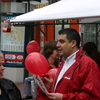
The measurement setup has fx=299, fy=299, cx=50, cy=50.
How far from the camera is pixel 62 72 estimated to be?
122 inches

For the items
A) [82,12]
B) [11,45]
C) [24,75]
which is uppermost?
[82,12]

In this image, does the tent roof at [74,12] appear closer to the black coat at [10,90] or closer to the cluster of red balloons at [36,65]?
the cluster of red balloons at [36,65]

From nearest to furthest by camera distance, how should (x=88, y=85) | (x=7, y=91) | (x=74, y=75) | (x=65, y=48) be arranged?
1. (x=88, y=85)
2. (x=74, y=75)
3. (x=65, y=48)
4. (x=7, y=91)

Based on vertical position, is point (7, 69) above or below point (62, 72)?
below

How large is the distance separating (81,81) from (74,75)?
9 centimetres

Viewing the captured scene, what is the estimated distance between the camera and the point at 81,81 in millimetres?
2883

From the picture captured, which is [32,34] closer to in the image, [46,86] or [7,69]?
[7,69]

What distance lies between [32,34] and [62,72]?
29.1 ft

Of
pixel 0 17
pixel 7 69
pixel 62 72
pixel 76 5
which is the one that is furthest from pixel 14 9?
pixel 62 72

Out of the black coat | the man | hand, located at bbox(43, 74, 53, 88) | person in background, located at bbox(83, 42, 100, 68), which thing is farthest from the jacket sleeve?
person in background, located at bbox(83, 42, 100, 68)

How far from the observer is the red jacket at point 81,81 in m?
2.81

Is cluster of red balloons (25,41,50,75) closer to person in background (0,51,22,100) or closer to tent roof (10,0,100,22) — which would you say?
person in background (0,51,22,100)

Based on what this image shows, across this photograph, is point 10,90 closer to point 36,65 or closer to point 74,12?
point 36,65

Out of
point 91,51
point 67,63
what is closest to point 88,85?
point 67,63
